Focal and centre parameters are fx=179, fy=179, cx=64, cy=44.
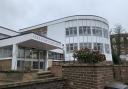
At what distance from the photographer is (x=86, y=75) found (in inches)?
188

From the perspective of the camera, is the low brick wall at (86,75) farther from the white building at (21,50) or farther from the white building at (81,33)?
the white building at (81,33)

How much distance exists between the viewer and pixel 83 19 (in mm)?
32031

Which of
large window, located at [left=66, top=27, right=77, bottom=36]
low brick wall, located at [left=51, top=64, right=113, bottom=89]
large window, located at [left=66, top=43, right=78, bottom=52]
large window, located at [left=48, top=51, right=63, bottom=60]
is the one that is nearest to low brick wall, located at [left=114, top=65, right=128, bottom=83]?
low brick wall, located at [left=51, top=64, right=113, bottom=89]

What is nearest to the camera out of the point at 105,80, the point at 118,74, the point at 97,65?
the point at 97,65

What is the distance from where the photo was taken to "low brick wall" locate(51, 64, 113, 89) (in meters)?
4.61

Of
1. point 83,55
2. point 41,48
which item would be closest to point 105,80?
point 83,55

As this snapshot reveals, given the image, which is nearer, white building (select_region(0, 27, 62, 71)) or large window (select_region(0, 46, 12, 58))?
white building (select_region(0, 27, 62, 71))

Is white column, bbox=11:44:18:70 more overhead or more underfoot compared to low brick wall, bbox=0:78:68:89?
more overhead

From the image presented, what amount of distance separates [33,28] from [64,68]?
106 feet

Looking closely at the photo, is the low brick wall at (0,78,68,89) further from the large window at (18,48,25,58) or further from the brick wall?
the large window at (18,48,25,58)

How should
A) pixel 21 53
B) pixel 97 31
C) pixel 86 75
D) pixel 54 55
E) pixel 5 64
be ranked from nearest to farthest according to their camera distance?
pixel 86 75
pixel 5 64
pixel 21 53
pixel 54 55
pixel 97 31

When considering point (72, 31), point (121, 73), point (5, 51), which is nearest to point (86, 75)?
point (121, 73)

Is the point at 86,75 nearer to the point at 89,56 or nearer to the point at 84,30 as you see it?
the point at 89,56

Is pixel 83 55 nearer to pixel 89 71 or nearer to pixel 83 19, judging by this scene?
pixel 89 71
